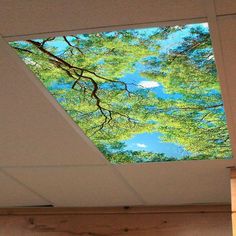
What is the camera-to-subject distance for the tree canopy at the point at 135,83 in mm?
1517

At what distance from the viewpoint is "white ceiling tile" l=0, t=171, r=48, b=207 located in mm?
3229

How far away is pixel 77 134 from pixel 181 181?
1032 millimetres

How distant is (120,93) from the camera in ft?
6.04

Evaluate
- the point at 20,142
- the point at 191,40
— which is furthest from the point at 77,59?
the point at 20,142

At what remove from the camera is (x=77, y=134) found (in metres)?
2.25

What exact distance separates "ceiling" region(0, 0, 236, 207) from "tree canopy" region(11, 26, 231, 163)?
0.05 meters

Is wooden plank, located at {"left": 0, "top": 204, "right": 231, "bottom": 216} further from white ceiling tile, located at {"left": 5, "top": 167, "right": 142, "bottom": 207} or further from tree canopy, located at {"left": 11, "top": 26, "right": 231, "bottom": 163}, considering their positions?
tree canopy, located at {"left": 11, "top": 26, "right": 231, "bottom": 163}

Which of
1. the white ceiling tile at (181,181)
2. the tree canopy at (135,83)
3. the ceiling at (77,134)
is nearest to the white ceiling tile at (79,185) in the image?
the ceiling at (77,134)

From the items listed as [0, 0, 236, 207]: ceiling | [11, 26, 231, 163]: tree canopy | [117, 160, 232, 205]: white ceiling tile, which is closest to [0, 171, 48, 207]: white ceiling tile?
[0, 0, 236, 207]: ceiling

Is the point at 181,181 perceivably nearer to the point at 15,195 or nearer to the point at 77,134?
the point at 77,134

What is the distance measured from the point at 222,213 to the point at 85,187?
1206 mm

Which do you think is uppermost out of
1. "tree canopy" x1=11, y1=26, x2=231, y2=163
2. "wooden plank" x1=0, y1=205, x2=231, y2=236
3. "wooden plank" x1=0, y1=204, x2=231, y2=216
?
"wooden plank" x1=0, y1=204, x2=231, y2=216

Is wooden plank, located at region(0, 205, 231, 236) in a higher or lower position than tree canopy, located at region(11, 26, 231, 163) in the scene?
higher

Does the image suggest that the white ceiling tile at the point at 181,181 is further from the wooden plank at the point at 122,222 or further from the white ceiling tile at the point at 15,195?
the white ceiling tile at the point at 15,195
